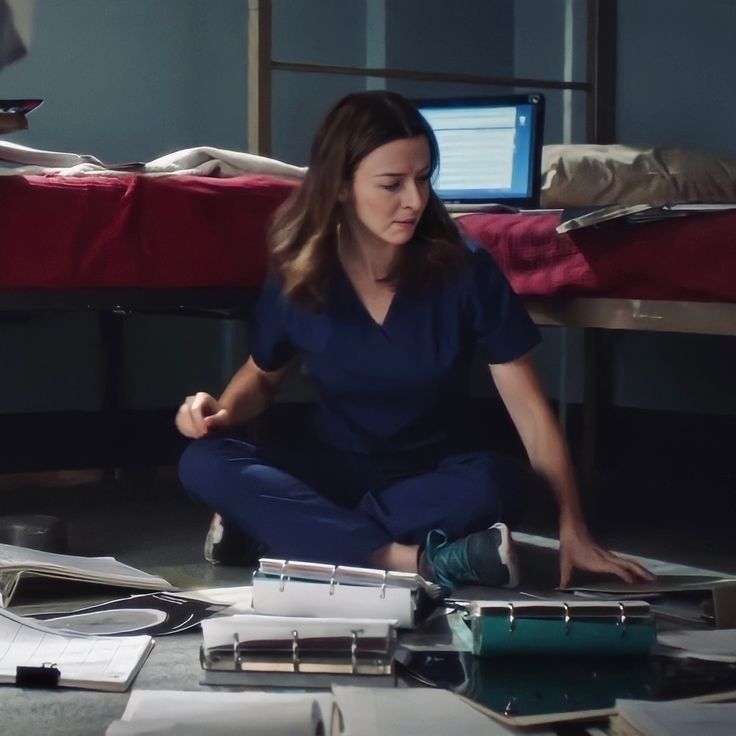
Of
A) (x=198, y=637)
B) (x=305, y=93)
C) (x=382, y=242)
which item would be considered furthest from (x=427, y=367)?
(x=305, y=93)

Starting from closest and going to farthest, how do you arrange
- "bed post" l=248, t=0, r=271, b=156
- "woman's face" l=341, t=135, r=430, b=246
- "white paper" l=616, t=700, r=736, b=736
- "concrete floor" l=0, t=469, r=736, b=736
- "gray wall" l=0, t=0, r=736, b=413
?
"white paper" l=616, t=700, r=736, b=736 < "concrete floor" l=0, t=469, r=736, b=736 < "woman's face" l=341, t=135, r=430, b=246 < "bed post" l=248, t=0, r=271, b=156 < "gray wall" l=0, t=0, r=736, b=413

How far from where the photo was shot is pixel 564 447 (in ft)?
5.68

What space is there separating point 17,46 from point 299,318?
4.62 feet

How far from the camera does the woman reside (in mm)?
1741

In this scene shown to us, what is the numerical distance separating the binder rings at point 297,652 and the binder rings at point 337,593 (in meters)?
0.14

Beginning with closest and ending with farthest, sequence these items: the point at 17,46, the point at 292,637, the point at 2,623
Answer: the point at 292,637 → the point at 2,623 → the point at 17,46

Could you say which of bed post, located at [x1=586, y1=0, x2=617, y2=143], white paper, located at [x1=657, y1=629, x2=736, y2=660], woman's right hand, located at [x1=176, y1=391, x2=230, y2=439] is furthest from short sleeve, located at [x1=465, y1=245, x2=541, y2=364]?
bed post, located at [x1=586, y1=0, x2=617, y2=143]

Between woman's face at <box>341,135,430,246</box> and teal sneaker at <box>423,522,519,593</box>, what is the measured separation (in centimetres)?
40

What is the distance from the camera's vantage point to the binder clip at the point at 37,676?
48.0 inches

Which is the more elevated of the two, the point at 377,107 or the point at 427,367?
the point at 377,107

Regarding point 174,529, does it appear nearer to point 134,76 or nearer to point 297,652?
point 297,652

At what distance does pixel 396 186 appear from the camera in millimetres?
1745

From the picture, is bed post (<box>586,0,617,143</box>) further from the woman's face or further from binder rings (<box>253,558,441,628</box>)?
binder rings (<box>253,558,441,628</box>)

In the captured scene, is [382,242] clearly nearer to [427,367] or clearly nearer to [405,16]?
[427,367]
